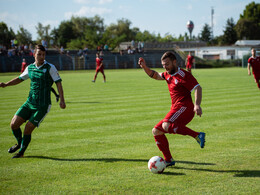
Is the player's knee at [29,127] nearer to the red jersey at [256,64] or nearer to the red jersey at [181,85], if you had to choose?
the red jersey at [181,85]

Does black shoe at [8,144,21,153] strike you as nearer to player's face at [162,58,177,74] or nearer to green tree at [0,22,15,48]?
player's face at [162,58,177,74]

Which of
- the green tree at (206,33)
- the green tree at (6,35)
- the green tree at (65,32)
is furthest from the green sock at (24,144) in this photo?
the green tree at (206,33)

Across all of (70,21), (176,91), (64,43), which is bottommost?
(176,91)

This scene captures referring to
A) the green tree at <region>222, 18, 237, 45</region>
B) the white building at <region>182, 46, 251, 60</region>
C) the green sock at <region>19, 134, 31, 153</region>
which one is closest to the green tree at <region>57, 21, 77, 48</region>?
the white building at <region>182, 46, 251, 60</region>

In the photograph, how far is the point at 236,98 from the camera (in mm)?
15023

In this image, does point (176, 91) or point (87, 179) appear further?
point (176, 91)

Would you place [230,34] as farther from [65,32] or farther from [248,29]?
[65,32]

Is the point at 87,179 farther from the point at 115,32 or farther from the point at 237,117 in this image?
the point at 115,32

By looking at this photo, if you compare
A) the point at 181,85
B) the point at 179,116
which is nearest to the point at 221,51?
the point at 181,85

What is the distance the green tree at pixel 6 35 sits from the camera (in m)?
72.2

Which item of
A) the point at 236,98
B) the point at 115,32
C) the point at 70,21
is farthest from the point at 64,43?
the point at 236,98

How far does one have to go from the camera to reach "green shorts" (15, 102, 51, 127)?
647 cm

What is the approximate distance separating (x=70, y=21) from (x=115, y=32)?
1825cm

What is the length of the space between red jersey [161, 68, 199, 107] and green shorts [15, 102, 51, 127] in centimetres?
259
